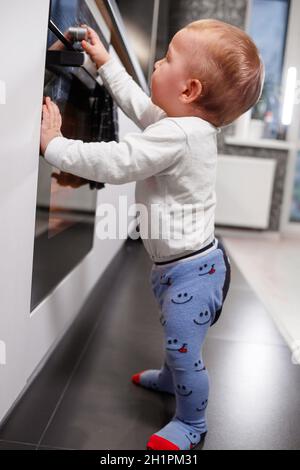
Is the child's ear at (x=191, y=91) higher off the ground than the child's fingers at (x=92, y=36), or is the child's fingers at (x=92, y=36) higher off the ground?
the child's fingers at (x=92, y=36)

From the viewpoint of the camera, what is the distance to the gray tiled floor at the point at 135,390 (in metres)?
0.86

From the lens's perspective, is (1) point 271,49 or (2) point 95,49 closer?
(2) point 95,49

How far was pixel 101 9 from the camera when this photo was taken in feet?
3.41

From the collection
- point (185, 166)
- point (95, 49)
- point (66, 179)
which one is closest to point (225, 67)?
point (185, 166)

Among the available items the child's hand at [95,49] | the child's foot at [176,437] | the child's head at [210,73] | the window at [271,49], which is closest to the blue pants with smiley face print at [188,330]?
the child's foot at [176,437]

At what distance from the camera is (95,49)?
94 centimetres

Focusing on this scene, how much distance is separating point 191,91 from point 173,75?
1.8 inches

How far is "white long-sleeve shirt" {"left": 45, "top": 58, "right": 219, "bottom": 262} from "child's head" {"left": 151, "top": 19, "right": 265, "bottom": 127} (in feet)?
0.13

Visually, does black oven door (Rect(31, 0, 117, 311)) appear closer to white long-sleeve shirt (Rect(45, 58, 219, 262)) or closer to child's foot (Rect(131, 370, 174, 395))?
white long-sleeve shirt (Rect(45, 58, 219, 262))

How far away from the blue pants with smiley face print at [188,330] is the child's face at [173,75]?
0.29 metres

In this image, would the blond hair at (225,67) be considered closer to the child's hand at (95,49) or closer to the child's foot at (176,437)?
the child's hand at (95,49)

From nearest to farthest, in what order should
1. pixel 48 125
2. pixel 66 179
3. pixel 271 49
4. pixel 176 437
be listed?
pixel 48 125, pixel 176 437, pixel 66 179, pixel 271 49

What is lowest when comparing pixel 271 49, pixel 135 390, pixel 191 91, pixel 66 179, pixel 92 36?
pixel 135 390

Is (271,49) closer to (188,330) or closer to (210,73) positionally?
(210,73)
